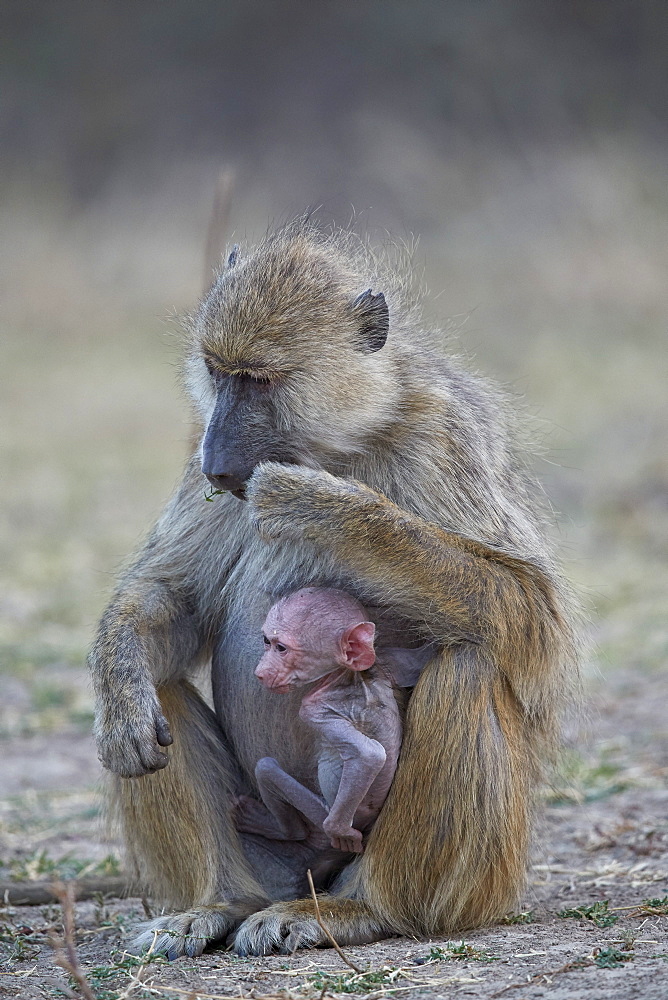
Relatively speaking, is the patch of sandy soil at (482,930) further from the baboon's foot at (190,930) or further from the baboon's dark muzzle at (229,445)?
the baboon's dark muzzle at (229,445)

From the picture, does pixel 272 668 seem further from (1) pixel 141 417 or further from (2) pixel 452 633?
(1) pixel 141 417

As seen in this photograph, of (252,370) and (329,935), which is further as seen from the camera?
(252,370)

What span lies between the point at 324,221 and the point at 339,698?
172cm

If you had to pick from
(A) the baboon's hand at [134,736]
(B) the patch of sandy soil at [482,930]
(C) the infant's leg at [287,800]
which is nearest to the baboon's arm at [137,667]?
(A) the baboon's hand at [134,736]

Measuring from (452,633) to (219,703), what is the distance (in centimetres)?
80

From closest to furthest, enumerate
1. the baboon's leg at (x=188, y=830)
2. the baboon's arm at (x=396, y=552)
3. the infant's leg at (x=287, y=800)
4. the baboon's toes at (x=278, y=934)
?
1. the baboon's toes at (x=278, y=934)
2. the baboon's arm at (x=396, y=552)
3. the infant's leg at (x=287, y=800)
4. the baboon's leg at (x=188, y=830)

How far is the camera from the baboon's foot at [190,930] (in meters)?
3.20

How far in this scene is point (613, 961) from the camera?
288 centimetres

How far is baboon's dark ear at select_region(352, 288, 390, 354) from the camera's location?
3537mm

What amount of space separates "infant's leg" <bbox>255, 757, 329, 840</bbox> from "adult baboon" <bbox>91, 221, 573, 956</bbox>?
77 mm

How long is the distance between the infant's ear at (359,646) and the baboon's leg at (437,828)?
0.15 m

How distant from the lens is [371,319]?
11.6ft

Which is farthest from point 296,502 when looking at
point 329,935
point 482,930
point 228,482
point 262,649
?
point 482,930

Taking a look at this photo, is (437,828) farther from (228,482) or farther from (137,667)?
A: (228,482)
